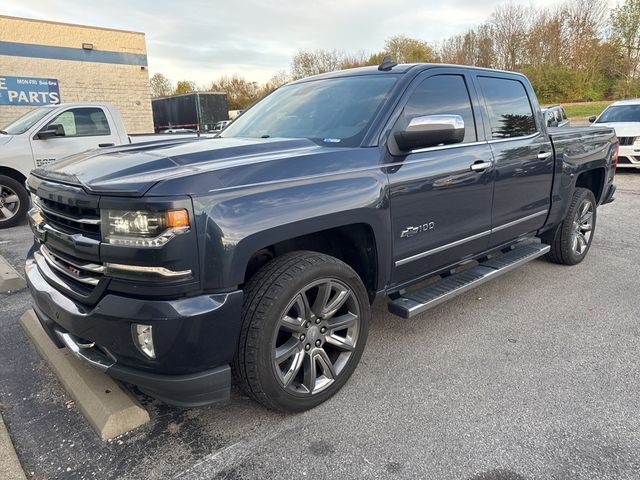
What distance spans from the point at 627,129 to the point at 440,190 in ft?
33.9

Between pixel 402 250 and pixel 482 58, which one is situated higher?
pixel 482 58

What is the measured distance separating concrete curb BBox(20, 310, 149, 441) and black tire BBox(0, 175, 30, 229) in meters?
5.41

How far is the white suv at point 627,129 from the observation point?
11000 millimetres

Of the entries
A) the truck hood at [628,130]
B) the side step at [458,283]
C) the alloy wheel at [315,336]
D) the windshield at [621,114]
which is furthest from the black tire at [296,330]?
the windshield at [621,114]

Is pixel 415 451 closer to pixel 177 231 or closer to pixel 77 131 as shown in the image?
pixel 177 231

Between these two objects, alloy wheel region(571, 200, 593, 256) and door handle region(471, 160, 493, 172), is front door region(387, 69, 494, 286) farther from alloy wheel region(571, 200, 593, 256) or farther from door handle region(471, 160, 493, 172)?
alloy wheel region(571, 200, 593, 256)

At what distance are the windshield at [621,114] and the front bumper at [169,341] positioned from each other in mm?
12998

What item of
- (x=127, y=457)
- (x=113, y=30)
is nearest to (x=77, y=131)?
(x=127, y=457)

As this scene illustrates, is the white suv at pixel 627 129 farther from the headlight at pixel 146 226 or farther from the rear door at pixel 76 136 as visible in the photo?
the headlight at pixel 146 226

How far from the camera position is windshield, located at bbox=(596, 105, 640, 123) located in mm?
11844

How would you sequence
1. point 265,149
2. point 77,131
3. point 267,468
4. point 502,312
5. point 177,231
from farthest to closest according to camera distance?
point 77,131
point 502,312
point 265,149
point 267,468
point 177,231

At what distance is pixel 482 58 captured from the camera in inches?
1662

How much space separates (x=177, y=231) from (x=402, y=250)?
149cm

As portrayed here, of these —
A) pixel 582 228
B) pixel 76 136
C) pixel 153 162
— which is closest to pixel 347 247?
pixel 153 162
